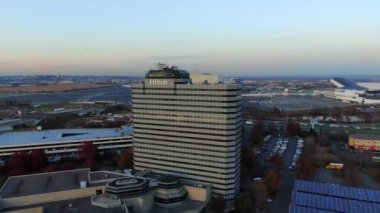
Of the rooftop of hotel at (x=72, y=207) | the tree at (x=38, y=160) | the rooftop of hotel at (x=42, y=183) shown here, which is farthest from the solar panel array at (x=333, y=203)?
the tree at (x=38, y=160)

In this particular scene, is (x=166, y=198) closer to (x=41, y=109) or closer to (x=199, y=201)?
(x=199, y=201)

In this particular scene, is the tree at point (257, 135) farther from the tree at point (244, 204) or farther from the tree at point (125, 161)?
the tree at point (244, 204)

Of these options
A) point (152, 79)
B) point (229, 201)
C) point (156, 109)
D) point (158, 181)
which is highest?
point (152, 79)

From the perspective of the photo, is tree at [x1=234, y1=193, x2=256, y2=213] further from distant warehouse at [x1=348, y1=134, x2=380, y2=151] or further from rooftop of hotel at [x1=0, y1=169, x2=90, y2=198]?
distant warehouse at [x1=348, y1=134, x2=380, y2=151]

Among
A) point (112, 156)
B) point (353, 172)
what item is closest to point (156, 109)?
point (112, 156)

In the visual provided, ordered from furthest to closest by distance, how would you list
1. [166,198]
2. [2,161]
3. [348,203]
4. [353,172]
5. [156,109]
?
[2,161]
[353,172]
[156,109]
[166,198]
[348,203]

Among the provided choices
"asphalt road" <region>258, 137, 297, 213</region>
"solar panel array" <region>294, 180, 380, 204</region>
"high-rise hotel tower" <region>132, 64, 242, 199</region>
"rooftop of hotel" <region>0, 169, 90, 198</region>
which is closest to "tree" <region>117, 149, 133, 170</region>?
"high-rise hotel tower" <region>132, 64, 242, 199</region>
